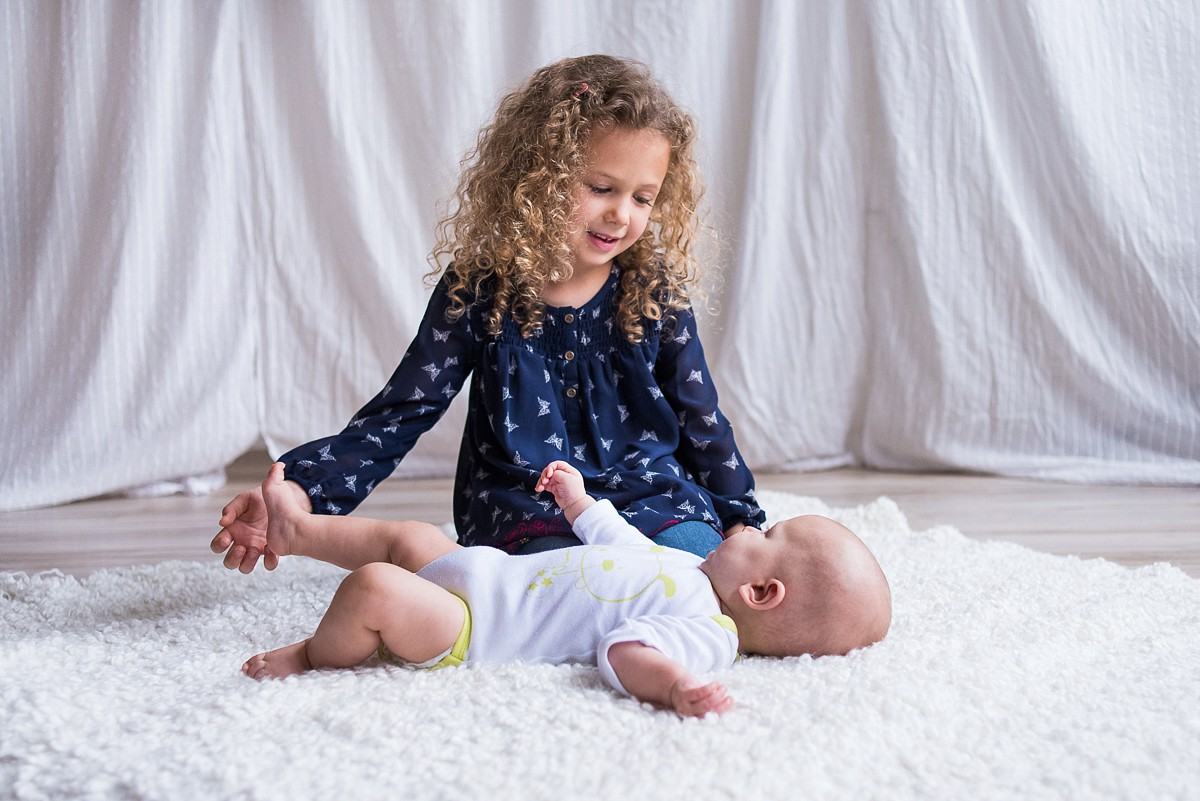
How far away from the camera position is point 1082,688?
964 millimetres

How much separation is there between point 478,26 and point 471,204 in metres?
0.88

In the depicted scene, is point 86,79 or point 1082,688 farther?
point 86,79

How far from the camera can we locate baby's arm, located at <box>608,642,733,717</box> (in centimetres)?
87

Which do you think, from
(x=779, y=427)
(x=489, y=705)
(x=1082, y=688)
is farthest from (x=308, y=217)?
(x=1082, y=688)

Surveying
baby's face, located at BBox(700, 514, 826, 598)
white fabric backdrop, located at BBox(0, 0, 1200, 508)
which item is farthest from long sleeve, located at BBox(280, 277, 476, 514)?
white fabric backdrop, located at BBox(0, 0, 1200, 508)

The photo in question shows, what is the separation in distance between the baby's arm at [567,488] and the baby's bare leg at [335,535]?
12 cm

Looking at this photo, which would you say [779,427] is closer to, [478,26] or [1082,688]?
[478,26]

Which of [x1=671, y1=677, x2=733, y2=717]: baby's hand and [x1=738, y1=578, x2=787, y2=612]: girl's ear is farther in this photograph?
[x1=738, y1=578, x2=787, y2=612]: girl's ear

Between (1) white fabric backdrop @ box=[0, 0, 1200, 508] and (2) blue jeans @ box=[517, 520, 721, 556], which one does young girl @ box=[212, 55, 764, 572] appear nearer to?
(2) blue jeans @ box=[517, 520, 721, 556]

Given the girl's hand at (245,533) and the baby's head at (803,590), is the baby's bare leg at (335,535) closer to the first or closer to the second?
the girl's hand at (245,533)

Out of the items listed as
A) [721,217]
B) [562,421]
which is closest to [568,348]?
[562,421]

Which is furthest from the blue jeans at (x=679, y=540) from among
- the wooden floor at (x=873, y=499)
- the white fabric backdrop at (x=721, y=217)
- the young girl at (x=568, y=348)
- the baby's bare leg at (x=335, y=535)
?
the white fabric backdrop at (x=721, y=217)

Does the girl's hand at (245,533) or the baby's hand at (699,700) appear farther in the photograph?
the girl's hand at (245,533)

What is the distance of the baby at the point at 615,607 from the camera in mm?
951
